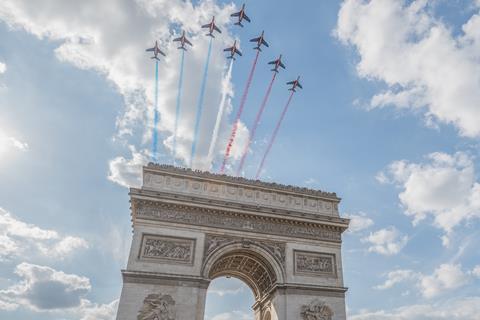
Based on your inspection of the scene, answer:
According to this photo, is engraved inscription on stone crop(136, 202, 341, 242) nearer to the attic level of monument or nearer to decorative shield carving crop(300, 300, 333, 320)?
the attic level of monument

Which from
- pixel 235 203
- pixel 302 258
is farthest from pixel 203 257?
pixel 302 258

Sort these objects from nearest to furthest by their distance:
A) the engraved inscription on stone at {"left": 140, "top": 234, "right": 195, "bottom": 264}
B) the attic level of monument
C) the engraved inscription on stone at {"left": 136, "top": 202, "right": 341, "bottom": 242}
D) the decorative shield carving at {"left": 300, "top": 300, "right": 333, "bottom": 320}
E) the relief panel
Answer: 1. the engraved inscription on stone at {"left": 140, "top": 234, "right": 195, "bottom": 264}
2. the decorative shield carving at {"left": 300, "top": 300, "right": 333, "bottom": 320}
3. the engraved inscription on stone at {"left": 136, "top": 202, "right": 341, "bottom": 242}
4. the relief panel
5. the attic level of monument

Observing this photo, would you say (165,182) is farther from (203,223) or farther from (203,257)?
(203,257)

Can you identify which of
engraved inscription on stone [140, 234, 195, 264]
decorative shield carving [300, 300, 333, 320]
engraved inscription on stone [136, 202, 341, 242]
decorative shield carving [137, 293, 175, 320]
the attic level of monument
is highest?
the attic level of monument

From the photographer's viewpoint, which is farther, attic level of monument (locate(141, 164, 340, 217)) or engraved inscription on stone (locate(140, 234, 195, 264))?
attic level of monument (locate(141, 164, 340, 217))

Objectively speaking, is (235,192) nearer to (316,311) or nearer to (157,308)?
(157,308)

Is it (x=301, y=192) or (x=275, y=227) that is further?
(x=301, y=192)

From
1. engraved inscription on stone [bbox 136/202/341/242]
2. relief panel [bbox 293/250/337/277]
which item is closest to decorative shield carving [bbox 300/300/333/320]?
relief panel [bbox 293/250/337/277]
